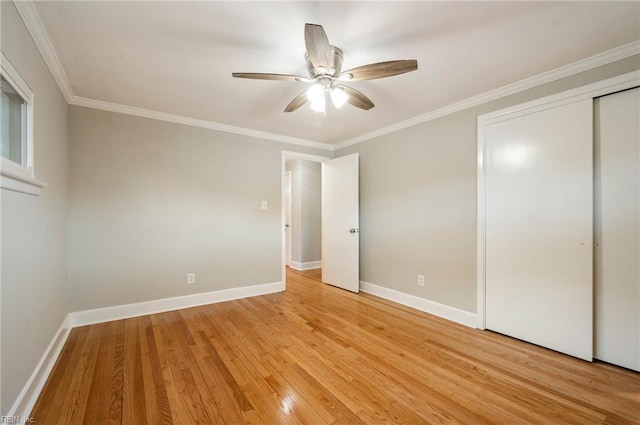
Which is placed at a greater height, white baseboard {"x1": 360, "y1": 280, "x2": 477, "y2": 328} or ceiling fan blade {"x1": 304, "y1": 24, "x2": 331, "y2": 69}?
ceiling fan blade {"x1": 304, "y1": 24, "x2": 331, "y2": 69}

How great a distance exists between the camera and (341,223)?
416cm

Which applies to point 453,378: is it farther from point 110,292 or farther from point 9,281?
point 110,292

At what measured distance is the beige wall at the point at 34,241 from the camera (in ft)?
4.46

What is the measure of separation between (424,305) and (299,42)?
301cm

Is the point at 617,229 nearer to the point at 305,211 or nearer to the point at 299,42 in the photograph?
the point at 299,42

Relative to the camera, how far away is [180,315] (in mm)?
3020

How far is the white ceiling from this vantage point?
155cm

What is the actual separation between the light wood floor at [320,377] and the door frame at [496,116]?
0.46m

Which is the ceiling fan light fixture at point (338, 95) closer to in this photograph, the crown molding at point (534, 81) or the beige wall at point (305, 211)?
the crown molding at point (534, 81)

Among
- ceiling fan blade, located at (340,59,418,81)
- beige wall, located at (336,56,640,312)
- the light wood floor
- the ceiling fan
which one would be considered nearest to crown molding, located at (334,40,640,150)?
beige wall, located at (336,56,640,312)

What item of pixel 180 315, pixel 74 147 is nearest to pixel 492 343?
pixel 180 315

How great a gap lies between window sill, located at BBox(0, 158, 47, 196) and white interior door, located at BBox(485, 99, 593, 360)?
348 centimetres

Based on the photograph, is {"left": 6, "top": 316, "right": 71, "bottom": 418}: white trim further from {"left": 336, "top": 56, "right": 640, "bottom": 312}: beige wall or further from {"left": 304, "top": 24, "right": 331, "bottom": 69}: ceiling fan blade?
{"left": 336, "top": 56, "right": 640, "bottom": 312}: beige wall

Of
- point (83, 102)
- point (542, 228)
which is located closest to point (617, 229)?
point (542, 228)
